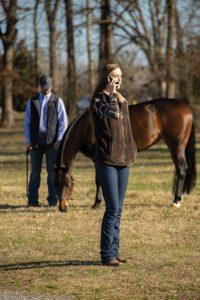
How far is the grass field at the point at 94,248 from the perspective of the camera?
6.73m

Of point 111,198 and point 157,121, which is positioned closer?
point 111,198

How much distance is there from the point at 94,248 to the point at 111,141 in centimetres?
190

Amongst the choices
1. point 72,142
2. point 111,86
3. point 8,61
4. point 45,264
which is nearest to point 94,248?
point 45,264

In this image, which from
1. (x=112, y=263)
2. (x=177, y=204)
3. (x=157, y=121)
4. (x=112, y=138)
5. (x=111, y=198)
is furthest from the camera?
(x=157, y=121)

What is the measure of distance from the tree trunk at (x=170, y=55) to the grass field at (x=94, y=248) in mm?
20136

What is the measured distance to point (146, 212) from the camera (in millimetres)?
11320

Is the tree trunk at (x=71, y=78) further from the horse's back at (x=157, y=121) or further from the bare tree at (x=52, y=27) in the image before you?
the horse's back at (x=157, y=121)

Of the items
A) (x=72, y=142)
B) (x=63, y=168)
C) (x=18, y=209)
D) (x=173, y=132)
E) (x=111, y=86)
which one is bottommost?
(x=18, y=209)

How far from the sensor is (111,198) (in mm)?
7266

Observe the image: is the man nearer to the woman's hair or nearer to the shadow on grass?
the shadow on grass

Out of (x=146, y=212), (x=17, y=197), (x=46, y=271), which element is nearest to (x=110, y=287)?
(x=46, y=271)

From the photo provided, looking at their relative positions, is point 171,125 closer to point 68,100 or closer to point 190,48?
Answer: point 190,48

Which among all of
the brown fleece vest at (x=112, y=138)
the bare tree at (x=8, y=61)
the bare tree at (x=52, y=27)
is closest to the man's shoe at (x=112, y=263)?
the brown fleece vest at (x=112, y=138)

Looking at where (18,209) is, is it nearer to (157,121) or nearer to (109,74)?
(157,121)
